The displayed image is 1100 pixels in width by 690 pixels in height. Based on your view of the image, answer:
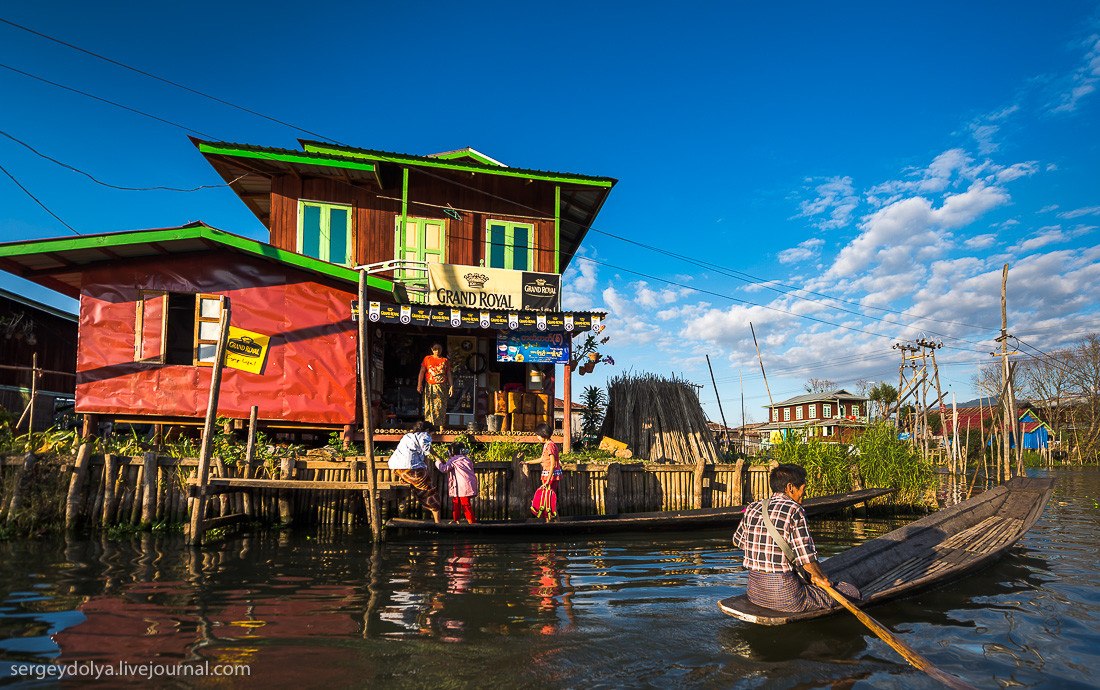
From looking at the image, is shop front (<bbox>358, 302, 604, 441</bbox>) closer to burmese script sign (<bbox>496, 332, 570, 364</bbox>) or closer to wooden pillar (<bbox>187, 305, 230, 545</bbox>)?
burmese script sign (<bbox>496, 332, 570, 364</bbox>)

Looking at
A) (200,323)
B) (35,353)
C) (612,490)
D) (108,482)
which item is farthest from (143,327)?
(612,490)

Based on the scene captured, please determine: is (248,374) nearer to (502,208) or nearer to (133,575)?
(133,575)

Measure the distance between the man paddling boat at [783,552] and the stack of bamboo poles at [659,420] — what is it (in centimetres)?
Answer: 978

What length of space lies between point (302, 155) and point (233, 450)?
756 centimetres

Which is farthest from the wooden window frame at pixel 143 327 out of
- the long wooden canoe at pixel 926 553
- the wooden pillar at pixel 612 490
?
→ the long wooden canoe at pixel 926 553

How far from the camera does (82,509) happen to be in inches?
374

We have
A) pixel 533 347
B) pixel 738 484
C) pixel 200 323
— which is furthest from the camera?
pixel 533 347

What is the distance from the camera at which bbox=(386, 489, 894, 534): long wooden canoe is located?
10055mm

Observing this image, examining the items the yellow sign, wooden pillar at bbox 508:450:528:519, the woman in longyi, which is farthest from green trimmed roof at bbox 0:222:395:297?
wooden pillar at bbox 508:450:528:519

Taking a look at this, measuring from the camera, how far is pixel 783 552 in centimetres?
513

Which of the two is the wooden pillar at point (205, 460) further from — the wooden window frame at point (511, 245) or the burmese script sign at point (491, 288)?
the wooden window frame at point (511, 245)

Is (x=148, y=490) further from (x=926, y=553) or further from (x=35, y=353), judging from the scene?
(x=926, y=553)

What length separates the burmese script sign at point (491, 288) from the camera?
48.5ft

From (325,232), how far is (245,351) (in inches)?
172
